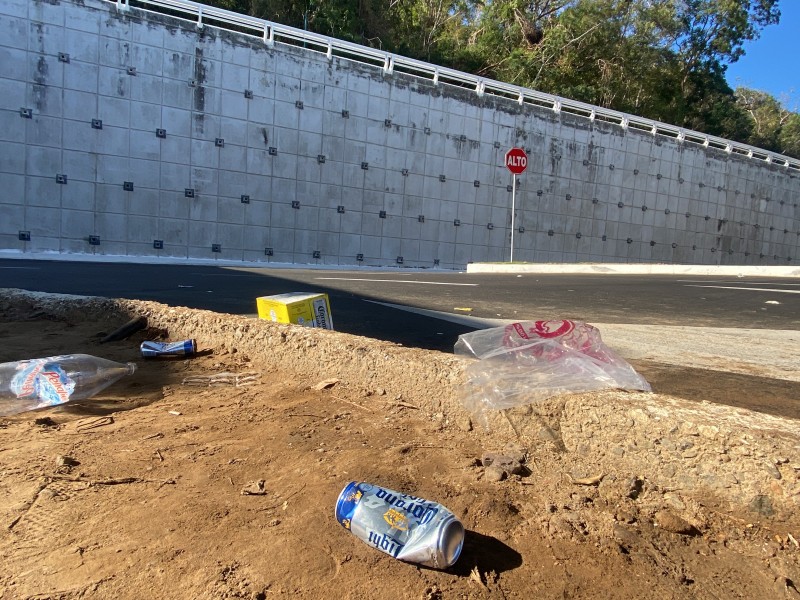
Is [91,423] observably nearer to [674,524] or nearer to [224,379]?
[224,379]

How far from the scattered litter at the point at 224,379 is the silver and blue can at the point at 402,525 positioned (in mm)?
1406

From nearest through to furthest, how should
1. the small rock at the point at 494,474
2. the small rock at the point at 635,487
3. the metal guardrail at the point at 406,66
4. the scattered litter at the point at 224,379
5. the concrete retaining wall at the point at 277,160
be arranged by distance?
the small rock at the point at 635,487 < the small rock at the point at 494,474 < the scattered litter at the point at 224,379 < the concrete retaining wall at the point at 277,160 < the metal guardrail at the point at 406,66

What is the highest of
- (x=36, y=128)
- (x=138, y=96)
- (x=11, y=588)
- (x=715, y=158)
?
(x=715, y=158)

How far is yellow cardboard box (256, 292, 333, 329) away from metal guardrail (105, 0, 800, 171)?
42.5 ft

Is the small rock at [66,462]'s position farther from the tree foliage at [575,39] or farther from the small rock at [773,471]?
the tree foliage at [575,39]

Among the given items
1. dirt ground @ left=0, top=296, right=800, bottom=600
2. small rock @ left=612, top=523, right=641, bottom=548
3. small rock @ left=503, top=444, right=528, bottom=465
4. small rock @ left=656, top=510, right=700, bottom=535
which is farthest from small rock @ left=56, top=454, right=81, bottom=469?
small rock @ left=656, top=510, right=700, bottom=535

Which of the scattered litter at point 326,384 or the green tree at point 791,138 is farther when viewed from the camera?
the green tree at point 791,138

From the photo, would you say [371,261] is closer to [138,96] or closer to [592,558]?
[138,96]

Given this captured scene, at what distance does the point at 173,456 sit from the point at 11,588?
667 millimetres

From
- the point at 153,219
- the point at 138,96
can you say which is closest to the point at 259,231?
the point at 153,219

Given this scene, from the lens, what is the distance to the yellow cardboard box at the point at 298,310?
311 centimetres

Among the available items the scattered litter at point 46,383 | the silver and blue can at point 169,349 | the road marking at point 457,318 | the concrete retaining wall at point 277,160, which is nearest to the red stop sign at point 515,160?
the concrete retaining wall at point 277,160

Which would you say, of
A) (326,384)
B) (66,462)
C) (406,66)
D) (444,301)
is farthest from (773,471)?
(406,66)

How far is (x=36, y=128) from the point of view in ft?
39.4
